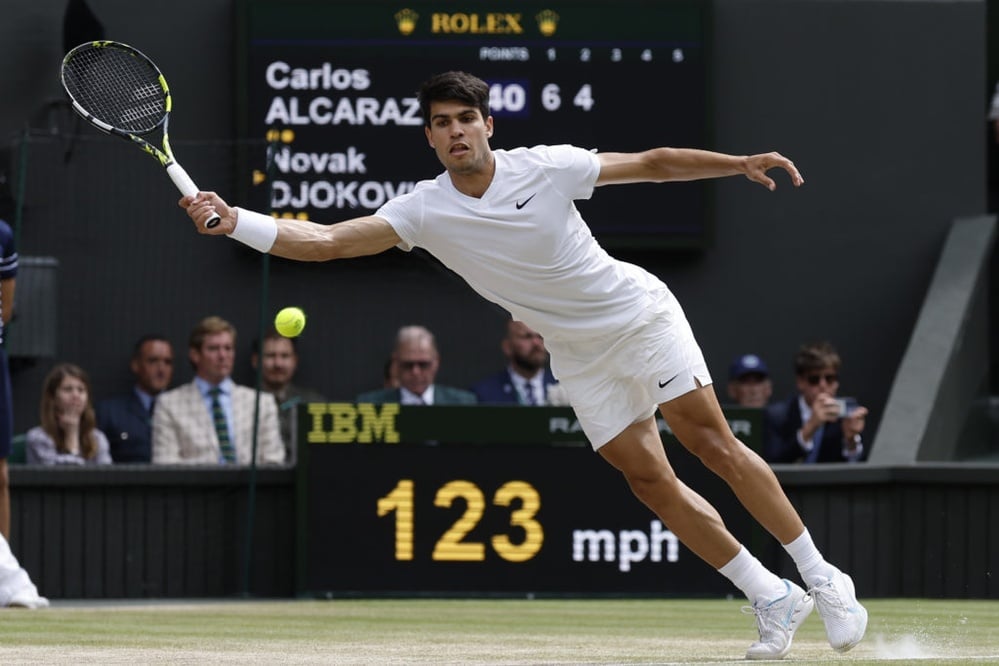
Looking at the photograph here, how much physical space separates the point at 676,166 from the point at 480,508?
430cm

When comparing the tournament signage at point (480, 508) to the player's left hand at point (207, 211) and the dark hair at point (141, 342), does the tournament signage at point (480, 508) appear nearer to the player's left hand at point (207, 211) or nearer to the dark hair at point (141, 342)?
the dark hair at point (141, 342)

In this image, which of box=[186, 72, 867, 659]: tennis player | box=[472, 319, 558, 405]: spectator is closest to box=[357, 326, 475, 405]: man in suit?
box=[472, 319, 558, 405]: spectator

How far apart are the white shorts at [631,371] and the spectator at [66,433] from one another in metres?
4.71

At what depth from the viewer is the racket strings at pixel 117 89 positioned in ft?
24.6

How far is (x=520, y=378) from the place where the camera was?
38.8 feet

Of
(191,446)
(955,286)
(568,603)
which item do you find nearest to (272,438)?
(191,446)

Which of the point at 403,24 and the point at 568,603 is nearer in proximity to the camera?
the point at 568,603

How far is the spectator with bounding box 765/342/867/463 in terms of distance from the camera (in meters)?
11.3

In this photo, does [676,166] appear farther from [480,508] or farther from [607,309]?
[480,508]

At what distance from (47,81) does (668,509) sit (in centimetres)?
754

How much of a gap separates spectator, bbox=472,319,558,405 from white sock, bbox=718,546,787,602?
4.91 metres

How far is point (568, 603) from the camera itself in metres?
10.4

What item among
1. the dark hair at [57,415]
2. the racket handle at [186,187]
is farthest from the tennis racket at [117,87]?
the dark hair at [57,415]

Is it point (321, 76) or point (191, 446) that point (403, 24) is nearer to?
point (321, 76)
